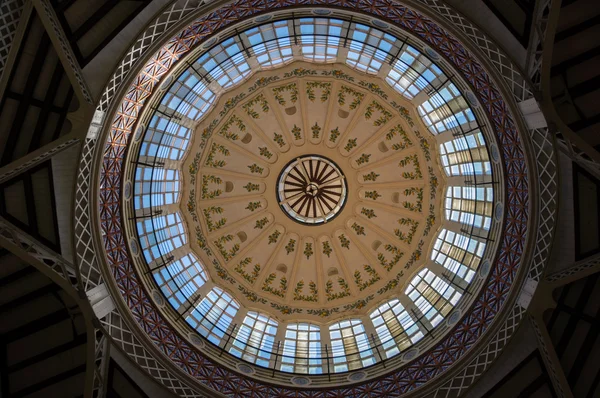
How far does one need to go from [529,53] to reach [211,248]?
758 inches

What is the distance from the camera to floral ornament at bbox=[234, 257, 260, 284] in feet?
89.5

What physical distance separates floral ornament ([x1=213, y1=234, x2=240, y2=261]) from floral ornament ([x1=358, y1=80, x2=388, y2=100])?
39.6ft

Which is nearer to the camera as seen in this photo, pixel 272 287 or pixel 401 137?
pixel 401 137

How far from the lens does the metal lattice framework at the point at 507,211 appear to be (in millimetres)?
15812

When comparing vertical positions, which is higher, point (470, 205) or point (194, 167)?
point (194, 167)

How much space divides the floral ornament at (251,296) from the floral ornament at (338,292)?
3.82 metres

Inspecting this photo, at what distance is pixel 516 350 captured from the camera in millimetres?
17406

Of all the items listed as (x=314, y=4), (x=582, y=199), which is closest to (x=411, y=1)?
(x=314, y=4)

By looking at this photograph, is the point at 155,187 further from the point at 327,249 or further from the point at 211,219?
the point at 327,249

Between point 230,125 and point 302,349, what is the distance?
43.8 ft

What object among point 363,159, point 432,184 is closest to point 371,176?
point 363,159

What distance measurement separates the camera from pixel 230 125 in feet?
88.3

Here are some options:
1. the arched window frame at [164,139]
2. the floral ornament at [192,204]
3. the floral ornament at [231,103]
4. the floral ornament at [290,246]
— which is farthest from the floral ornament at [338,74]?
the floral ornament at [290,246]

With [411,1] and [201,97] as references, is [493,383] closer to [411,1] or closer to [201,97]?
[411,1]
